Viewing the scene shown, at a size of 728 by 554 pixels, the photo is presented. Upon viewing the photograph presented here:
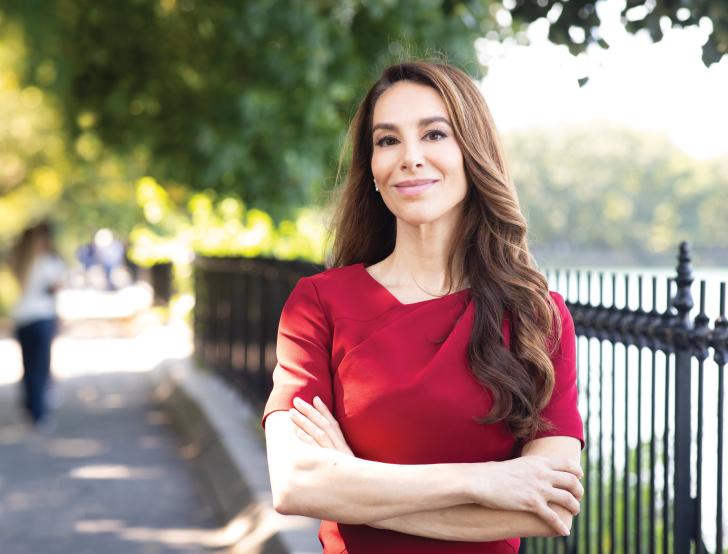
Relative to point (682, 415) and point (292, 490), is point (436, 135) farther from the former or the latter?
point (682, 415)

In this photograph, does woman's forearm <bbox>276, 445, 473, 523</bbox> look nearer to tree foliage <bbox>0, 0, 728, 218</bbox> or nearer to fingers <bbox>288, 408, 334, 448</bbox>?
fingers <bbox>288, 408, 334, 448</bbox>

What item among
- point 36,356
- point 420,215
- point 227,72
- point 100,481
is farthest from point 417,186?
point 227,72

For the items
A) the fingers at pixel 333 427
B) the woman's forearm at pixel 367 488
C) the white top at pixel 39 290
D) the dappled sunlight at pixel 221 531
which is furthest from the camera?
the white top at pixel 39 290

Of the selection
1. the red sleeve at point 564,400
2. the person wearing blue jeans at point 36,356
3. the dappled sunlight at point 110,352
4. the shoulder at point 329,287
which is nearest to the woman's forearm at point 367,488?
the red sleeve at point 564,400

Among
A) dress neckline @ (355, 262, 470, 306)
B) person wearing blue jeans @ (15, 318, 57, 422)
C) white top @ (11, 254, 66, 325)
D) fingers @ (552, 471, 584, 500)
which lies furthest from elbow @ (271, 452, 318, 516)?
person wearing blue jeans @ (15, 318, 57, 422)

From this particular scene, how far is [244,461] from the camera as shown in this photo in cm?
790

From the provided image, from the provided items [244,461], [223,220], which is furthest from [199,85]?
[244,461]

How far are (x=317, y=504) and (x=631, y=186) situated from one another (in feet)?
238

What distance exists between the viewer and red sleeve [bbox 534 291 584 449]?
8.78ft

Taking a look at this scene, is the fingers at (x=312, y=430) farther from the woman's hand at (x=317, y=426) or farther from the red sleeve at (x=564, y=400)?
the red sleeve at (x=564, y=400)

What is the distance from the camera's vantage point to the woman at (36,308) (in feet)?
37.9

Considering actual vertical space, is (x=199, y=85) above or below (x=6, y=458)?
above

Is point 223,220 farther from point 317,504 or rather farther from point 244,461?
point 317,504

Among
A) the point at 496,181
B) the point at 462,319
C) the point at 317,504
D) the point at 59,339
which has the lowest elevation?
the point at 59,339
